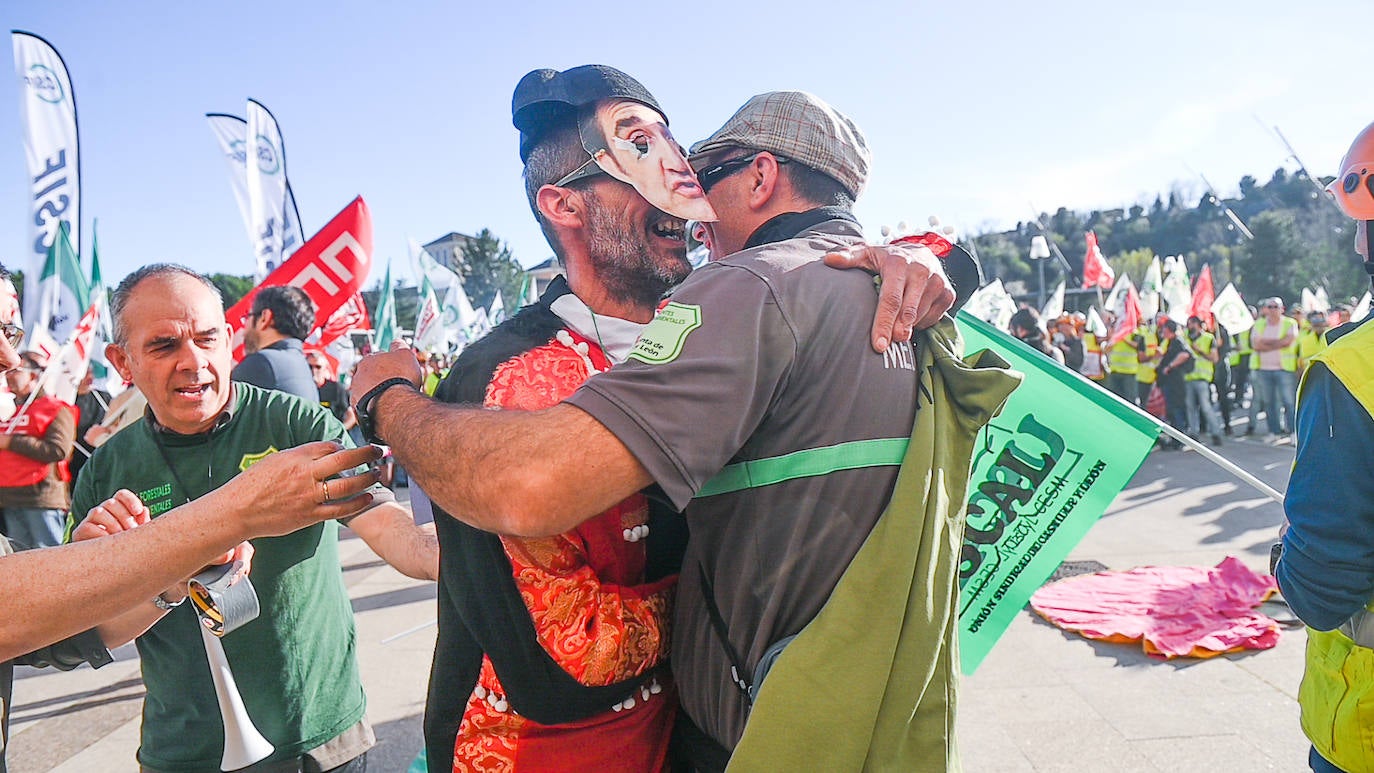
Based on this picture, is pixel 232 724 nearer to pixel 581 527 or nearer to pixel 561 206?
pixel 581 527

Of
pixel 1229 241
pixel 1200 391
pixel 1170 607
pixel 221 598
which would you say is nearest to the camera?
pixel 221 598

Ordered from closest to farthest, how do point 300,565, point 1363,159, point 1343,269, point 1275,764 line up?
point 1363,159 < point 300,565 < point 1275,764 < point 1343,269

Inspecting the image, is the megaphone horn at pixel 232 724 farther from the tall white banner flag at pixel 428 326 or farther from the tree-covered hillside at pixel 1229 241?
the tree-covered hillside at pixel 1229 241

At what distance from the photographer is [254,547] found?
2.28 metres

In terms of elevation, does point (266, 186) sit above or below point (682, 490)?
above

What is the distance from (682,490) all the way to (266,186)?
10624mm

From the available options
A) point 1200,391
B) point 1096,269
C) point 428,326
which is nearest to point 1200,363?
point 1200,391

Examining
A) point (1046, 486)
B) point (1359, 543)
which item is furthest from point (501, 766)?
point (1046, 486)

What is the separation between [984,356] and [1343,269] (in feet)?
127

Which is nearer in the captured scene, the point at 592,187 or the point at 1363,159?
the point at 592,187

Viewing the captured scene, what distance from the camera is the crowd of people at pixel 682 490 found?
48.6 inches

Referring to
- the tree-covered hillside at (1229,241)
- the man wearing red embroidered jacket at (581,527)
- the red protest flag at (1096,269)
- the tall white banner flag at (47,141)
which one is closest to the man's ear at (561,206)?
the man wearing red embroidered jacket at (581,527)

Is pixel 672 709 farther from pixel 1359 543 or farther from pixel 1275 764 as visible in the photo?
pixel 1275 764

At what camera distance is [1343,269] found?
104ft
